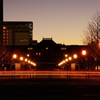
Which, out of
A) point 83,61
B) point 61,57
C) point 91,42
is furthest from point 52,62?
point 91,42

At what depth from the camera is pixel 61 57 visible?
17812 cm

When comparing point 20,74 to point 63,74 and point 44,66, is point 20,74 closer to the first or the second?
point 63,74
